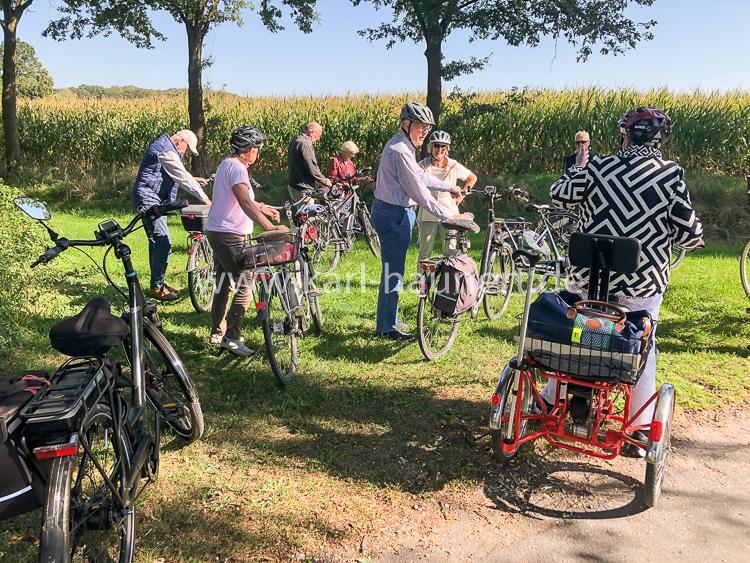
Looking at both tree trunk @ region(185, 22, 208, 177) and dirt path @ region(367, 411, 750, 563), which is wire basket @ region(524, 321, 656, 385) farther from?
tree trunk @ region(185, 22, 208, 177)

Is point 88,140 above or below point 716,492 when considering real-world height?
above

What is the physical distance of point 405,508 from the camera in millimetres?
3410

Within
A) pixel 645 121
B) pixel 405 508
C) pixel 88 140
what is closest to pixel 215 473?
pixel 405 508

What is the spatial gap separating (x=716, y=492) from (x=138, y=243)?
9872mm

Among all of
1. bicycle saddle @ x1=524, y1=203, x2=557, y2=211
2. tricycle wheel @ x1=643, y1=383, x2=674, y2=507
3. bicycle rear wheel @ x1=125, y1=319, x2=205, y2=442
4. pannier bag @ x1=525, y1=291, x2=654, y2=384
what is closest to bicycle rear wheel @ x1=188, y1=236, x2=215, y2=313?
bicycle rear wheel @ x1=125, y1=319, x2=205, y2=442

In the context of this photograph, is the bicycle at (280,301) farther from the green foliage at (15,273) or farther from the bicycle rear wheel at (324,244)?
the bicycle rear wheel at (324,244)

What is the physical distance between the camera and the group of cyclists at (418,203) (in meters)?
3.49

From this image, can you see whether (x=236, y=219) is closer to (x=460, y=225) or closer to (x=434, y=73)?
(x=460, y=225)

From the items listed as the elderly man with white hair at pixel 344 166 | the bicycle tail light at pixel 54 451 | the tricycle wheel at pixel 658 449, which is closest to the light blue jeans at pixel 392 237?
the tricycle wheel at pixel 658 449

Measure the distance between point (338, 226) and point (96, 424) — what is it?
7917 millimetres

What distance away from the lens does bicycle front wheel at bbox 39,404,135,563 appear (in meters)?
2.16

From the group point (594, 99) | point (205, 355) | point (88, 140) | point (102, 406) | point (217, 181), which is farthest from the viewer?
point (88, 140)

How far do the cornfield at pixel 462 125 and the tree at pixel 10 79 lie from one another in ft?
5.89

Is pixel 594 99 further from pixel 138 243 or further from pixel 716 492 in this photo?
pixel 716 492
